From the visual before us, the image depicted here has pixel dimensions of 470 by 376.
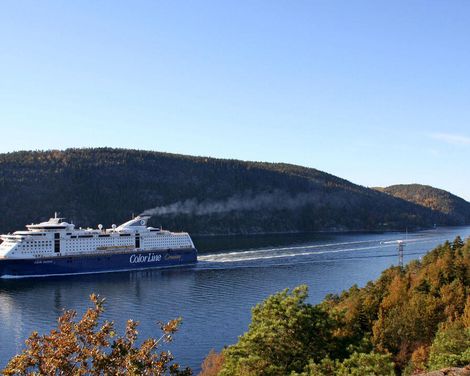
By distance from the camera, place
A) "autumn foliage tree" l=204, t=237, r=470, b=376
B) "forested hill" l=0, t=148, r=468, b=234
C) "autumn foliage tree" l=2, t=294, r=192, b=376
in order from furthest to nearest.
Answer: "forested hill" l=0, t=148, r=468, b=234 → "autumn foliage tree" l=204, t=237, r=470, b=376 → "autumn foliage tree" l=2, t=294, r=192, b=376

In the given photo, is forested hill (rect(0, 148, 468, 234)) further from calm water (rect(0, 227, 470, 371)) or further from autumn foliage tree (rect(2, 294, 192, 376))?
autumn foliage tree (rect(2, 294, 192, 376))

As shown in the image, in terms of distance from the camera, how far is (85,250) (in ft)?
254

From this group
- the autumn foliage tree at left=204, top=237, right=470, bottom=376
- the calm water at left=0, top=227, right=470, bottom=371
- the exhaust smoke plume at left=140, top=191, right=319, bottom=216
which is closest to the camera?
the autumn foliage tree at left=204, top=237, right=470, bottom=376

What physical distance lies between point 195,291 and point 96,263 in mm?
21316

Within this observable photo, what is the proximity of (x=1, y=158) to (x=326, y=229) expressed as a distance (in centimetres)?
11163

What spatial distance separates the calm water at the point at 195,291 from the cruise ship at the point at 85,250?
2.41 metres

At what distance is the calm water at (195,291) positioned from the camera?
43.0 m

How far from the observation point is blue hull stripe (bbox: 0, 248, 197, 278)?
232ft

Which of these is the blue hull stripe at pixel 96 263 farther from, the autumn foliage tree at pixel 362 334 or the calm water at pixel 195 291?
the autumn foliage tree at pixel 362 334

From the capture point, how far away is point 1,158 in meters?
158

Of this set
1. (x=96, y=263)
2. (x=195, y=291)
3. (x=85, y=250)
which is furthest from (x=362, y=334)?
(x=85, y=250)

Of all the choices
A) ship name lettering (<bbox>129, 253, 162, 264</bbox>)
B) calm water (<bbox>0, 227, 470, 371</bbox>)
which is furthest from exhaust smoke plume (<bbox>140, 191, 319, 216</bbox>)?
ship name lettering (<bbox>129, 253, 162, 264</bbox>)

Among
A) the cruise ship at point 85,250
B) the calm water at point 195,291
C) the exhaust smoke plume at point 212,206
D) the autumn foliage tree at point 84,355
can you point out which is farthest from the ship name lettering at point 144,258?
the autumn foliage tree at point 84,355

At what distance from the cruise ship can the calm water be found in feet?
7.91
